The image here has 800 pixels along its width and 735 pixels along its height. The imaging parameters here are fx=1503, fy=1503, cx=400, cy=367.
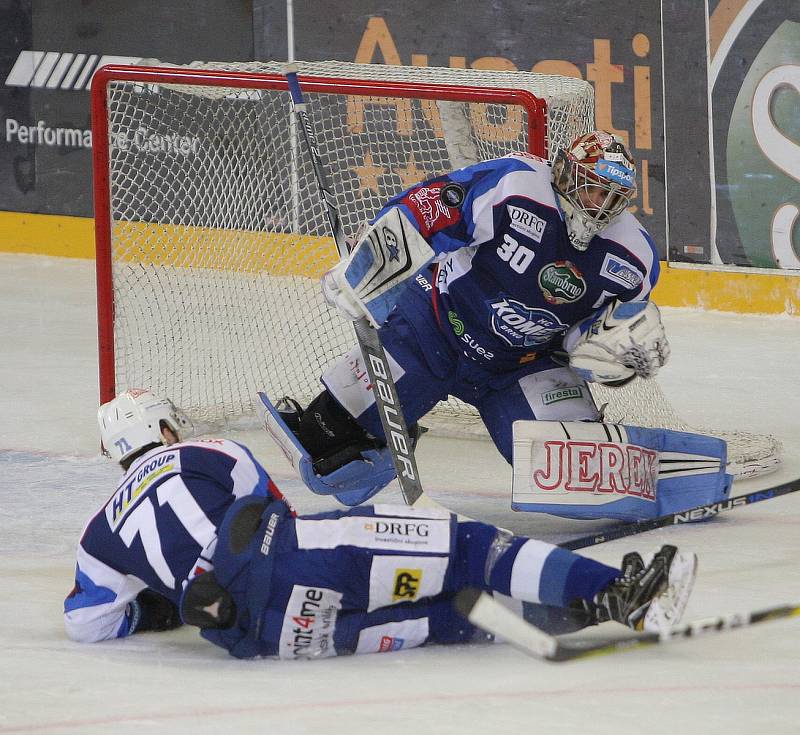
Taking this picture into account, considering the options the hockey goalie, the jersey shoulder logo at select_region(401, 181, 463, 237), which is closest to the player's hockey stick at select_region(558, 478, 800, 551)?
the hockey goalie

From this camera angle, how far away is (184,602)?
2.61 m

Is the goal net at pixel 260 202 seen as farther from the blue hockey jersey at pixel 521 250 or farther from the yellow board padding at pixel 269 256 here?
the blue hockey jersey at pixel 521 250

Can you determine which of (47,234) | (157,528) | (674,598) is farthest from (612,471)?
(47,234)

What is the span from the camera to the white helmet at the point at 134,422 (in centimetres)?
292

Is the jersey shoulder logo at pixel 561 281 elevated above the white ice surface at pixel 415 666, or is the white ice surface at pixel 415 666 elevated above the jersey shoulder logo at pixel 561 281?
the jersey shoulder logo at pixel 561 281

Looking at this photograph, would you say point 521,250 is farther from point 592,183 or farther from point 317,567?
point 317,567

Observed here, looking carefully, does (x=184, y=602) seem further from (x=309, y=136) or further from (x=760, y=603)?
(x=309, y=136)

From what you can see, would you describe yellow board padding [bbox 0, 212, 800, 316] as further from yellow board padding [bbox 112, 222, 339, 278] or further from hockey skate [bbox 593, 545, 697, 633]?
hockey skate [bbox 593, 545, 697, 633]

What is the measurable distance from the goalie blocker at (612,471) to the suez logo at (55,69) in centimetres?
463

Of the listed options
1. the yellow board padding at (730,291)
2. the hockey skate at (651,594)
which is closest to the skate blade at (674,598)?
the hockey skate at (651,594)

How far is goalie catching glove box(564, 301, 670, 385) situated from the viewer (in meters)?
Answer: 3.51

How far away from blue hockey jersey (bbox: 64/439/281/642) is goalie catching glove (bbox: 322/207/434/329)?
0.84m

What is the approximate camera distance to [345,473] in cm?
391

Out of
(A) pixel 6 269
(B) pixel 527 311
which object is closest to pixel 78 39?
(A) pixel 6 269
